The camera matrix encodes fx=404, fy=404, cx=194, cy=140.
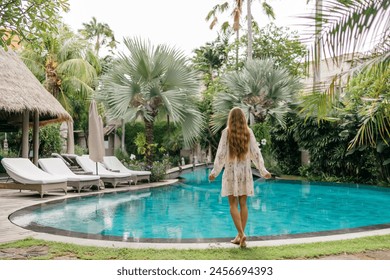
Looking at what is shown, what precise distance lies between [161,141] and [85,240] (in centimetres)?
2255

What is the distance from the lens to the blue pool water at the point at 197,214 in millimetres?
6090

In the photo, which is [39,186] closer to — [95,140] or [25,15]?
[95,140]

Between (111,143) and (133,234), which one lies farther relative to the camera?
(111,143)

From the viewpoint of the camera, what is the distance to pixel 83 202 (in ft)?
29.4

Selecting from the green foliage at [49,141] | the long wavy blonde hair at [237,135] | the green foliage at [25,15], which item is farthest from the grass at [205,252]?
the green foliage at [49,141]

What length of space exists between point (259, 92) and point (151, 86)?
19.0ft

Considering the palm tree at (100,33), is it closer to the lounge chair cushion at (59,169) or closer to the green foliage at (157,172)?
the green foliage at (157,172)

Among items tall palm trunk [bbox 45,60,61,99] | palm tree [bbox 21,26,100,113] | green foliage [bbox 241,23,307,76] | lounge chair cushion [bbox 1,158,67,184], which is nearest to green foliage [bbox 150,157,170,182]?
lounge chair cushion [bbox 1,158,67,184]

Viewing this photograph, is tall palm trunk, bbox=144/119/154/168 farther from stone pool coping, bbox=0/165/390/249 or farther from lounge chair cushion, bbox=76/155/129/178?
stone pool coping, bbox=0/165/390/249

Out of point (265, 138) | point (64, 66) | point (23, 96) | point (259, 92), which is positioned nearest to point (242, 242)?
point (23, 96)

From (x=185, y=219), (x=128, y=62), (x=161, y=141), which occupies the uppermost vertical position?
(x=128, y=62)
